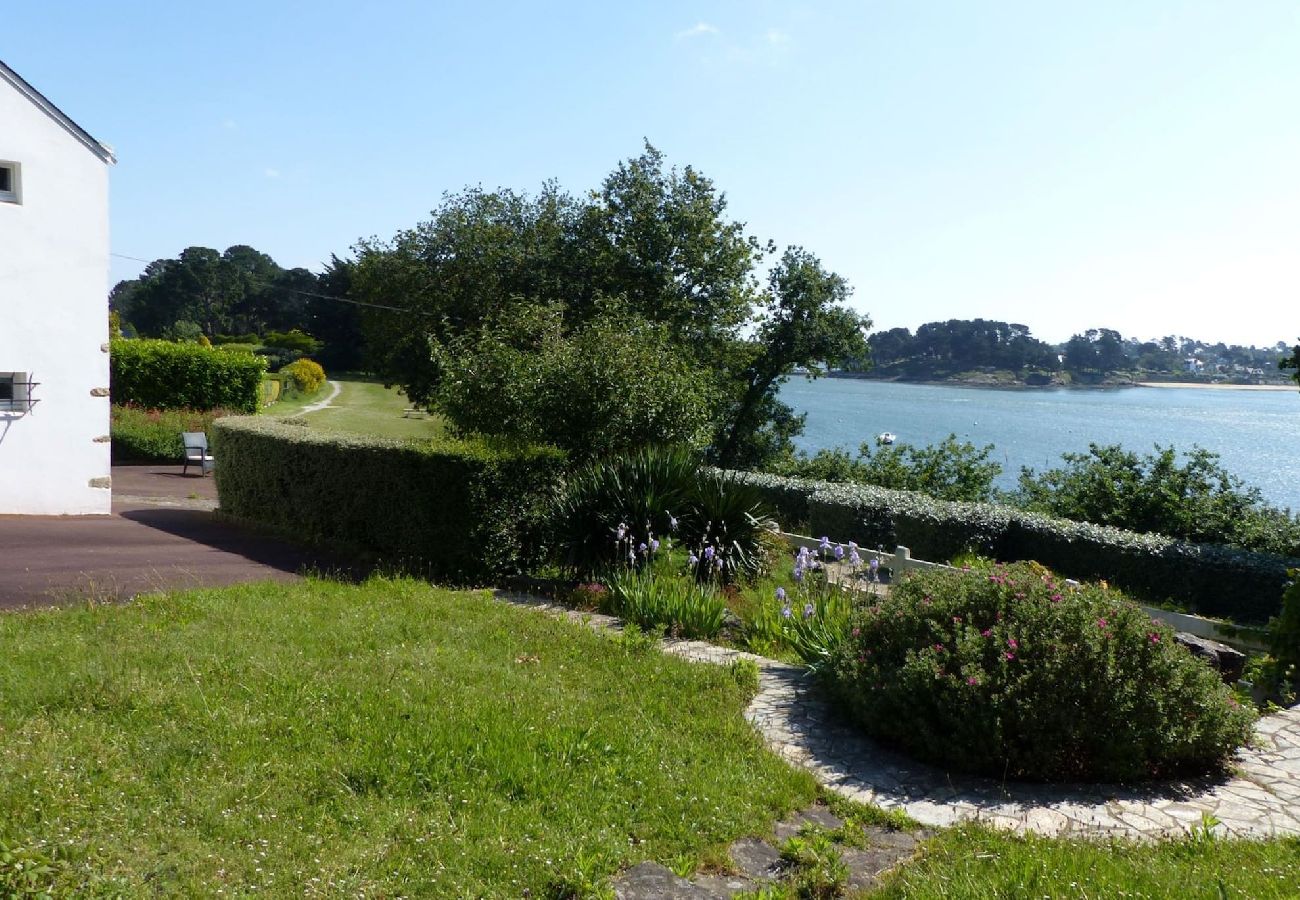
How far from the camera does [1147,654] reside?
19.5ft

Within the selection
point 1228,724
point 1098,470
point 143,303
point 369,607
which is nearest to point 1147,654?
point 1228,724

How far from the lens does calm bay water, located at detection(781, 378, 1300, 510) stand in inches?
2542

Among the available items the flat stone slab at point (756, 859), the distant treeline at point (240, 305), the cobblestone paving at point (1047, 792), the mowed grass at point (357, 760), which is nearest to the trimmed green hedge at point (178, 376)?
the mowed grass at point (357, 760)

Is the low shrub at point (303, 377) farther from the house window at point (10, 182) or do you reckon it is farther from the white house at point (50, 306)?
the house window at point (10, 182)

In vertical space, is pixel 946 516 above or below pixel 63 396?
below

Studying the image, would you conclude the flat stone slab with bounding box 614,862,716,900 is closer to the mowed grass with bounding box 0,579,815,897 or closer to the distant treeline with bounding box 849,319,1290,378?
the mowed grass with bounding box 0,579,815,897

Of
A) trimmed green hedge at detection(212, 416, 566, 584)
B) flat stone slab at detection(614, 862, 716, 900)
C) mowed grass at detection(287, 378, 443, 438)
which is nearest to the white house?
trimmed green hedge at detection(212, 416, 566, 584)

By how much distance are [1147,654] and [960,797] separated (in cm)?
155

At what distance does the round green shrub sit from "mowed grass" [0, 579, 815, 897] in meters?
1.04

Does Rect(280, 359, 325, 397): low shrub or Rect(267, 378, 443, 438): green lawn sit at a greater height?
Rect(280, 359, 325, 397): low shrub

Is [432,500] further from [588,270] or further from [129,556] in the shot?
[588,270]

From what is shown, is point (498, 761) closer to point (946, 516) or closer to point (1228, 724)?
point (1228, 724)

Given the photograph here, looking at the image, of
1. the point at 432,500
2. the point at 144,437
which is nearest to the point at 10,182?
the point at 432,500

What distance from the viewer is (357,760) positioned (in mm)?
5109
